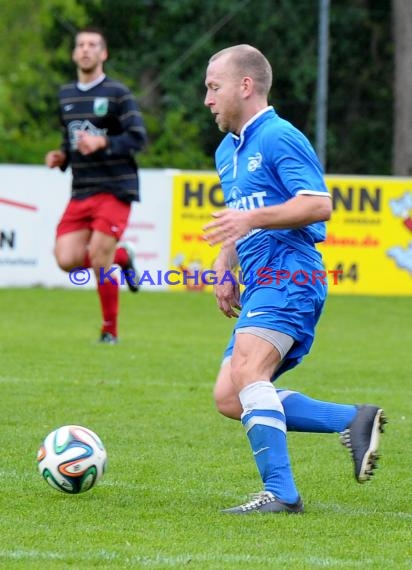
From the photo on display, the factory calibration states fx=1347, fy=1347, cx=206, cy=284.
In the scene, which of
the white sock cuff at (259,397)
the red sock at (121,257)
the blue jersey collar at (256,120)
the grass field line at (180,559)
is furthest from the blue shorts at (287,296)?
the red sock at (121,257)

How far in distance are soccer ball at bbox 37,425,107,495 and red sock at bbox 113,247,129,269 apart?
615 cm

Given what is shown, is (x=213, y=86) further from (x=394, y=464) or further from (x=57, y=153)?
(x=57, y=153)

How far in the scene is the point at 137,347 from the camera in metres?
11.1

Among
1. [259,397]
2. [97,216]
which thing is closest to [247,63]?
[259,397]

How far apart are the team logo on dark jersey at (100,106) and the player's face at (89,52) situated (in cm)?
27

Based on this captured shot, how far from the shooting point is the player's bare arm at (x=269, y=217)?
5.10 meters

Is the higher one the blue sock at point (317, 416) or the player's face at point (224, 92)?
the player's face at point (224, 92)

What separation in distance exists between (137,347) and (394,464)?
4809mm

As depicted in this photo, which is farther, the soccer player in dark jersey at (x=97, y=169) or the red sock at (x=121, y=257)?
the red sock at (x=121, y=257)

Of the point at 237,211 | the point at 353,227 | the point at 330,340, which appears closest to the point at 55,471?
the point at 237,211

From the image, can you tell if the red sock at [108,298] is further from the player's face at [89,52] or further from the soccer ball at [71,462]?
the soccer ball at [71,462]

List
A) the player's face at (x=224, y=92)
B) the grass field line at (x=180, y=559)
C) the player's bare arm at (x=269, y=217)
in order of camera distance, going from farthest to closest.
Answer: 1. the player's face at (x=224, y=92)
2. the player's bare arm at (x=269, y=217)
3. the grass field line at (x=180, y=559)

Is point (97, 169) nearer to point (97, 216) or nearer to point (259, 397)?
point (97, 216)

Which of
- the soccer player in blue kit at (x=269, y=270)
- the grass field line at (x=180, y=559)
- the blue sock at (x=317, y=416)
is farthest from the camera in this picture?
the blue sock at (x=317, y=416)
